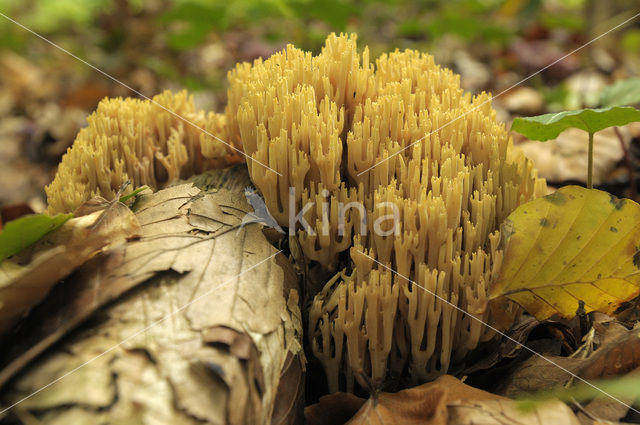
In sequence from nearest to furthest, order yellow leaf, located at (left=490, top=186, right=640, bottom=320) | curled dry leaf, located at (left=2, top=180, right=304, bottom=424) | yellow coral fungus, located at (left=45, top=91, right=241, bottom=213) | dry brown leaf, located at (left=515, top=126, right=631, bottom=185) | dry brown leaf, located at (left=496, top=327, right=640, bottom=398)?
curled dry leaf, located at (left=2, top=180, right=304, bottom=424) → dry brown leaf, located at (left=496, top=327, right=640, bottom=398) → yellow leaf, located at (left=490, top=186, right=640, bottom=320) → yellow coral fungus, located at (left=45, top=91, right=241, bottom=213) → dry brown leaf, located at (left=515, top=126, right=631, bottom=185)

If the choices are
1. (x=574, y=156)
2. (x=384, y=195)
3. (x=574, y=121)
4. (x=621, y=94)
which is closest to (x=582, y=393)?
(x=384, y=195)

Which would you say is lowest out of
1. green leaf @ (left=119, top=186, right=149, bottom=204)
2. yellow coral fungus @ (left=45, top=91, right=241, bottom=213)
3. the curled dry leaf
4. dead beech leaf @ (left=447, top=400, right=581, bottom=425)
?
dead beech leaf @ (left=447, top=400, right=581, bottom=425)

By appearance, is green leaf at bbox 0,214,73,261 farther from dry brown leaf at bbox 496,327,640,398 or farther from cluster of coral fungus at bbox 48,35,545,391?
dry brown leaf at bbox 496,327,640,398

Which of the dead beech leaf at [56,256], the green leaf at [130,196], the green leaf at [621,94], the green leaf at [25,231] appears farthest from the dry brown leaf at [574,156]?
the green leaf at [25,231]

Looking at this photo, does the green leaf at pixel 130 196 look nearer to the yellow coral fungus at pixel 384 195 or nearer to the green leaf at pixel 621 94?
the yellow coral fungus at pixel 384 195

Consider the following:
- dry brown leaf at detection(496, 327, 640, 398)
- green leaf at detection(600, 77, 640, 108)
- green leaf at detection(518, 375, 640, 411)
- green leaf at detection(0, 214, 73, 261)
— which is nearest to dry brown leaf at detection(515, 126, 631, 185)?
green leaf at detection(600, 77, 640, 108)

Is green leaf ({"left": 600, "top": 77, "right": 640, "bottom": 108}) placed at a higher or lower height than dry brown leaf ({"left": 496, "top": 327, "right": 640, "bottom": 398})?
higher

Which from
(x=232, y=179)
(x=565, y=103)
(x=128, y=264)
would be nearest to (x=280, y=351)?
(x=128, y=264)
